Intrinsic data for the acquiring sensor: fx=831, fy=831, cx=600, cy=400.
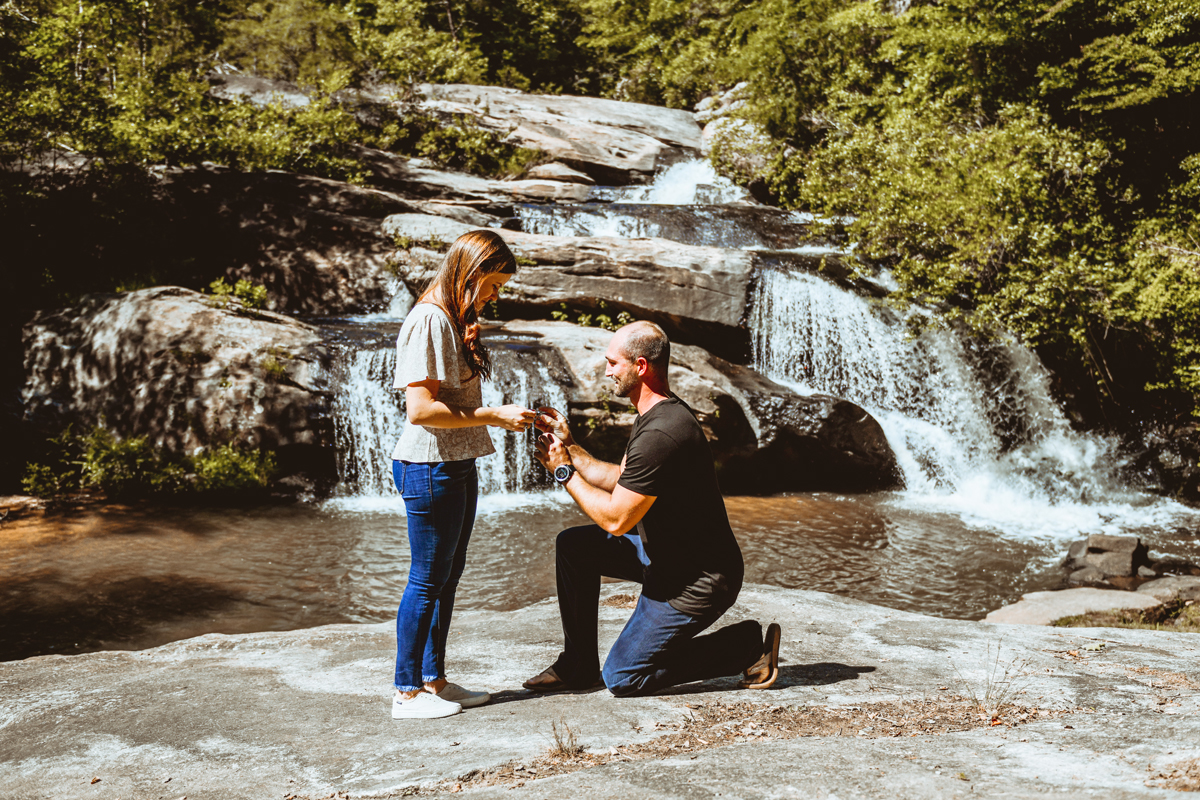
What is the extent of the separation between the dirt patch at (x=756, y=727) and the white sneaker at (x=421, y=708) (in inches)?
20.1

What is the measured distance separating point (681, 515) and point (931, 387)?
10.6 metres

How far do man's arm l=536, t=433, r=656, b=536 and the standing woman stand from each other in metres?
0.18

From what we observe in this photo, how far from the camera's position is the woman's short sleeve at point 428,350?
3289 mm

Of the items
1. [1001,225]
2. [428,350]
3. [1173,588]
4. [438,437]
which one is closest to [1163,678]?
[438,437]

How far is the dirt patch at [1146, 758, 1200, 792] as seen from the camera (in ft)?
7.32

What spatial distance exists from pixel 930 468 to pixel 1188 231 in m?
5.29

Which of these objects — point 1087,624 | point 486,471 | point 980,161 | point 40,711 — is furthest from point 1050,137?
point 40,711

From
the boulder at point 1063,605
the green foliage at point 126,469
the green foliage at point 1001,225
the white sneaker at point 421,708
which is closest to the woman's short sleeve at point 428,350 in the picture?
the white sneaker at point 421,708

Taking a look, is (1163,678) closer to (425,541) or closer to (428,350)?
(425,541)

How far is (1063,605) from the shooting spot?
23.5 ft

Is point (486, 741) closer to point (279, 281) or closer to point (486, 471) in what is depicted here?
point (486, 471)

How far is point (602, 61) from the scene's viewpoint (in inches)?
1145

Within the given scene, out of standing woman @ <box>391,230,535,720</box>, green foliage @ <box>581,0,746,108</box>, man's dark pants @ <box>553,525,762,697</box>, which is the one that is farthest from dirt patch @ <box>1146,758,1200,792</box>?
green foliage @ <box>581,0,746,108</box>

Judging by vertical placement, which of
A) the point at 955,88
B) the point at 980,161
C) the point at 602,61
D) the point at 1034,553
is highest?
the point at 602,61
